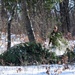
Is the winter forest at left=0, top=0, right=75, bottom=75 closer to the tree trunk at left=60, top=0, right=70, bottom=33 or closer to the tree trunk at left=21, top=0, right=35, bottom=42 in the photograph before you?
the tree trunk at left=21, top=0, right=35, bottom=42

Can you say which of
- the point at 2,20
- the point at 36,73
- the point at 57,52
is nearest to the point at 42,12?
the point at 2,20

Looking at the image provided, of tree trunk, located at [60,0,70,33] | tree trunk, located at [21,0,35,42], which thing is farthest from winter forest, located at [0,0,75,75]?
tree trunk, located at [60,0,70,33]

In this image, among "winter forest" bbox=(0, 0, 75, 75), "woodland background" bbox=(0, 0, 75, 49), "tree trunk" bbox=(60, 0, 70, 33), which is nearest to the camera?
"winter forest" bbox=(0, 0, 75, 75)

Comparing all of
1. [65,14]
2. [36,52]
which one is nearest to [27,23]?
[36,52]

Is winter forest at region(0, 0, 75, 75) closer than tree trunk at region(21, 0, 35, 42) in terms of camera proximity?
Yes

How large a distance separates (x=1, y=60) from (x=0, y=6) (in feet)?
18.7

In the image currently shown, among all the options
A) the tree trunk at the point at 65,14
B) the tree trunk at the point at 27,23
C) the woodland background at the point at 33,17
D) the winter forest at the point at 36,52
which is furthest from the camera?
the tree trunk at the point at 65,14

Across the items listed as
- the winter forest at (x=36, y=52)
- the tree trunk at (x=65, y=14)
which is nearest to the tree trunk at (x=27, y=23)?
the winter forest at (x=36, y=52)

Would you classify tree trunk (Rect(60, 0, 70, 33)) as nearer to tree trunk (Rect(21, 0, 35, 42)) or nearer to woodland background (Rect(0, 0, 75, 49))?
woodland background (Rect(0, 0, 75, 49))

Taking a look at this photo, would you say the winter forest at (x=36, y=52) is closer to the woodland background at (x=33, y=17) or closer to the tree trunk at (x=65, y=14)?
the woodland background at (x=33, y=17)

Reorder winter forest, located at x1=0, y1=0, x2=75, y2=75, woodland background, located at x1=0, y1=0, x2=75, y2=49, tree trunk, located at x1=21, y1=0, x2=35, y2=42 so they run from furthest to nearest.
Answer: woodland background, located at x1=0, y1=0, x2=75, y2=49 < tree trunk, located at x1=21, y1=0, x2=35, y2=42 < winter forest, located at x1=0, y1=0, x2=75, y2=75

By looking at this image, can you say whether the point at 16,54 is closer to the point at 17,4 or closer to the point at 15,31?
the point at 17,4

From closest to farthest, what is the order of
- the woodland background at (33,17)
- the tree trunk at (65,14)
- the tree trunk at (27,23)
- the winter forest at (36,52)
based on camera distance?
the winter forest at (36,52) → the tree trunk at (27,23) → the woodland background at (33,17) → the tree trunk at (65,14)

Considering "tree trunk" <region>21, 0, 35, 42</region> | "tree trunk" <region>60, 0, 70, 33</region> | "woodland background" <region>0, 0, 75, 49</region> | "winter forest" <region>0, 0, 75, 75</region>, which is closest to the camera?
"winter forest" <region>0, 0, 75, 75</region>
